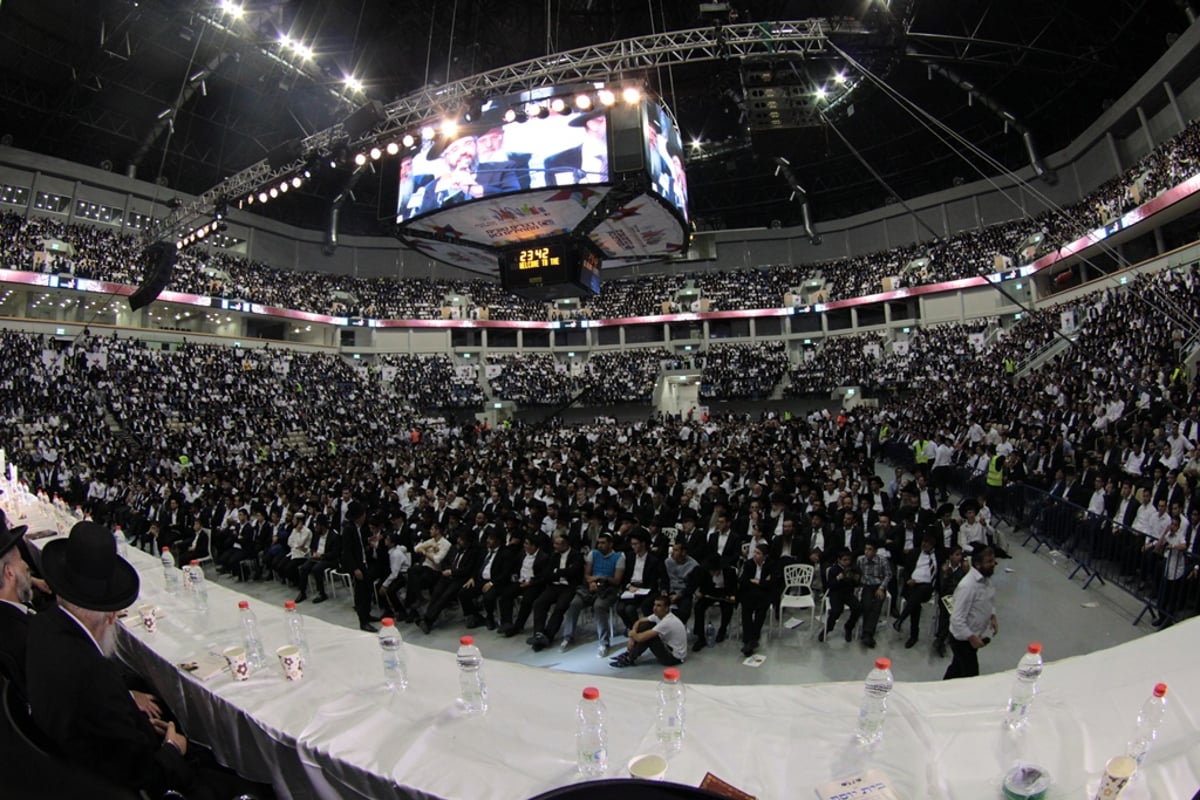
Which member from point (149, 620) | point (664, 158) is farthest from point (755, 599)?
point (664, 158)

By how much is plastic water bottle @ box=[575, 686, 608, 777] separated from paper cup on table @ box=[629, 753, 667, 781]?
12cm

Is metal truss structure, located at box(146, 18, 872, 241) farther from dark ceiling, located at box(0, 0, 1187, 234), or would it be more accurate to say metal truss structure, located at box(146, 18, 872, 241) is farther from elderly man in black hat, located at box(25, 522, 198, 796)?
elderly man in black hat, located at box(25, 522, 198, 796)

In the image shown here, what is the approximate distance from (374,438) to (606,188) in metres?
18.6

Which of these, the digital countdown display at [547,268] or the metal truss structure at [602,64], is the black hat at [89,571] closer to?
the metal truss structure at [602,64]

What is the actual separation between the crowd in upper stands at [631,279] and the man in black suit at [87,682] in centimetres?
2564

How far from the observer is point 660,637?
5898mm

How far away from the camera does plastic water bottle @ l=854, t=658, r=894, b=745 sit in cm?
232

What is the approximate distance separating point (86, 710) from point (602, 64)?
43.5 feet

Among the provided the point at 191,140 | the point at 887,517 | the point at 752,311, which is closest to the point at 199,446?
the point at 191,140

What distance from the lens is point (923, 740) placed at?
2.21 meters

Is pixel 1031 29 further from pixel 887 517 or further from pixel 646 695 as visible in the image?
pixel 646 695

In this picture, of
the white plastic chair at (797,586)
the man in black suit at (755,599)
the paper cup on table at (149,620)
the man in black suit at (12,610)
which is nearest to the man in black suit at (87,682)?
the man in black suit at (12,610)

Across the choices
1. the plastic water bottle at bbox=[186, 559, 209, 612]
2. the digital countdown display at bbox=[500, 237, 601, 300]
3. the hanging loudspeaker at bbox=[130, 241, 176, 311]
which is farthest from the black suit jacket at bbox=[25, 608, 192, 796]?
the hanging loudspeaker at bbox=[130, 241, 176, 311]

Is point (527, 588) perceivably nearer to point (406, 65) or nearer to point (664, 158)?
point (664, 158)
